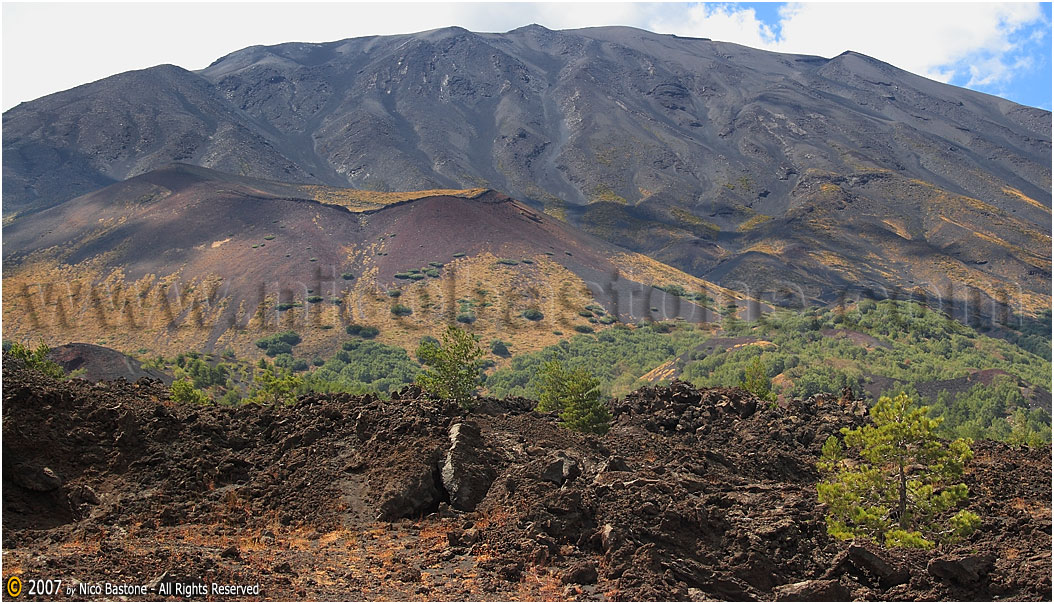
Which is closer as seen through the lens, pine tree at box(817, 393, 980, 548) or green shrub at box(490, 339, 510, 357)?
pine tree at box(817, 393, 980, 548)

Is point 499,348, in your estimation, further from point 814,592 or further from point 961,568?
point 814,592

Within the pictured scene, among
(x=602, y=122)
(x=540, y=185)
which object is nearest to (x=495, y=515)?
(x=540, y=185)

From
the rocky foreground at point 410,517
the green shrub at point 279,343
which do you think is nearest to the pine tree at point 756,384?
the rocky foreground at point 410,517

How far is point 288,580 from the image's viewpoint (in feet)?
33.5

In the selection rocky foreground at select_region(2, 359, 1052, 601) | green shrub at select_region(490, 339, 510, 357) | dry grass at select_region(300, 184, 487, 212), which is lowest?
green shrub at select_region(490, 339, 510, 357)

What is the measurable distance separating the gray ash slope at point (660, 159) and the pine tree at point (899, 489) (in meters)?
94.9

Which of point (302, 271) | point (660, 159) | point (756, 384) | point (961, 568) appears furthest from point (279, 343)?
point (660, 159)

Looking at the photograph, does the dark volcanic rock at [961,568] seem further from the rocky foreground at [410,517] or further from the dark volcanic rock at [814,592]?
the dark volcanic rock at [814,592]

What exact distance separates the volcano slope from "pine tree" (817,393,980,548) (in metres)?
57.7

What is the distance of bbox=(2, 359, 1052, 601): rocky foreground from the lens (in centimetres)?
1075

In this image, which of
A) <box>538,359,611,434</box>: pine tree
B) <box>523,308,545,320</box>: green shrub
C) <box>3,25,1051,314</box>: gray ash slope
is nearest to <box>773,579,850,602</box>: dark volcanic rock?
<box>538,359,611,434</box>: pine tree

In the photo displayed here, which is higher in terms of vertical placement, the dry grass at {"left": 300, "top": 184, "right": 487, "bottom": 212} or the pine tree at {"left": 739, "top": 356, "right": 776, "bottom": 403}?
the dry grass at {"left": 300, "top": 184, "right": 487, "bottom": 212}

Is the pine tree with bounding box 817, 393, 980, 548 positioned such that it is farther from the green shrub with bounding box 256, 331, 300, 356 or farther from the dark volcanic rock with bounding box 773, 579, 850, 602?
the green shrub with bounding box 256, 331, 300, 356

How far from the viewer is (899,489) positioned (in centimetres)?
1440
